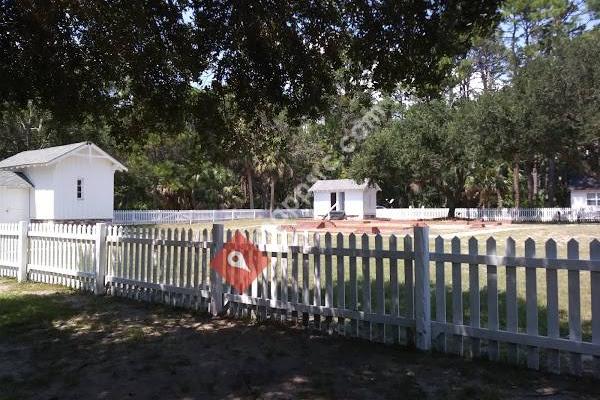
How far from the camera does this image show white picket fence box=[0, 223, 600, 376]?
4688mm

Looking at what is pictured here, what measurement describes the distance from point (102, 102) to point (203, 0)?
2557 mm

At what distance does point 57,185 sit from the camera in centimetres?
2769

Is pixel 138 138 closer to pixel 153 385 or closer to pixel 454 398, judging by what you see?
pixel 153 385

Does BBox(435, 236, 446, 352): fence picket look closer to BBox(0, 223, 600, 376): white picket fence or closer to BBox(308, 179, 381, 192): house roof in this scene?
BBox(0, 223, 600, 376): white picket fence

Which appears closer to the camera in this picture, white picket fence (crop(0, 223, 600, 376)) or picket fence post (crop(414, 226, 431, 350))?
white picket fence (crop(0, 223, 600, 376))

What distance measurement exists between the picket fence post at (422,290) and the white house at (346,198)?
37255mm

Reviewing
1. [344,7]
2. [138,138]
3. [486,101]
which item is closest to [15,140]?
[486,101]

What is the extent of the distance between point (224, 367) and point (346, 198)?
4050cm

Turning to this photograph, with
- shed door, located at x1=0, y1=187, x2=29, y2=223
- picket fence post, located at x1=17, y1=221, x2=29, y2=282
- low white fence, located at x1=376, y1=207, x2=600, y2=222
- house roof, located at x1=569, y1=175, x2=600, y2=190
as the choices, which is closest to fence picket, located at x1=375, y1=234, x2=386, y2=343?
picket fence post, located at x1=17, y1=221, x2=29, y2=282

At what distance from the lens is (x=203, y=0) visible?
671 cm

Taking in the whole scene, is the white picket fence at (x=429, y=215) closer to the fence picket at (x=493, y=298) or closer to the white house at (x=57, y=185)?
the white house at (x=57, y=185)

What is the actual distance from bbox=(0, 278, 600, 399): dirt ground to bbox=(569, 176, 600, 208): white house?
44.4 meters

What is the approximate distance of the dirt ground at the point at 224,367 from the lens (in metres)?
4.35

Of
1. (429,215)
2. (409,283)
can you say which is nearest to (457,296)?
(409,283)
